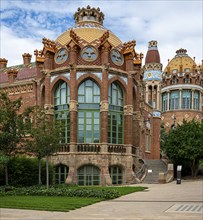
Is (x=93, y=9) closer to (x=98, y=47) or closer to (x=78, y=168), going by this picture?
(x=98, y=47)

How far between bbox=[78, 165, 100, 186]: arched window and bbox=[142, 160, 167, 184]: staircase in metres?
4.60

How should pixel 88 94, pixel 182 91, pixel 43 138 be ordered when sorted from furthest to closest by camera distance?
pixel 182 91, pixel 88 94, pixel 43 138

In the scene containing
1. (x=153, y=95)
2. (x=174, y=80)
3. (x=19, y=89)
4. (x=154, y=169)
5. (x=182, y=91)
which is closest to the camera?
(x=154, y=169)

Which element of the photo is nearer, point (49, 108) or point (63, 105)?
point (63, 105)

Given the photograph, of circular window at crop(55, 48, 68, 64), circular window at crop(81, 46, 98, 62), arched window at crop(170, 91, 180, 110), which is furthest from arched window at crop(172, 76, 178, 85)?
circular window at crop(55, 48, 68, 64)

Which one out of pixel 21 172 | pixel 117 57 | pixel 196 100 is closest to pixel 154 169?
pixel 117 57

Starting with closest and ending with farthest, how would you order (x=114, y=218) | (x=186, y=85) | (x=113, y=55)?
(x=114, y=218) → (x=113, y=55) → (x=186, y=85)

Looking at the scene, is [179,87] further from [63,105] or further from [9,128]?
[9,128]

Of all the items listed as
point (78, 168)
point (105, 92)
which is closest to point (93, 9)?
point (105, 92)

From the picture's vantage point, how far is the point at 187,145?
39.8m

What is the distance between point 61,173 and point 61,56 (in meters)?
10.4

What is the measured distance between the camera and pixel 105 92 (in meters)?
35.3

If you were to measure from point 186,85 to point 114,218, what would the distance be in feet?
182

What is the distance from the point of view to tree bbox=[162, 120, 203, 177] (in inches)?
1543
